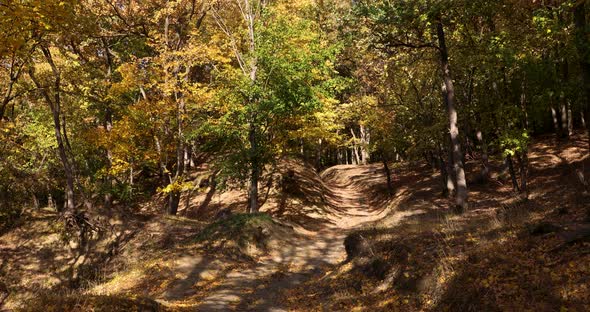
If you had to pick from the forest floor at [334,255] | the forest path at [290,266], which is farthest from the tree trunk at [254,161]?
the forest path at [290,266]

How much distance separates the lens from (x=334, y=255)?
56.7 ft

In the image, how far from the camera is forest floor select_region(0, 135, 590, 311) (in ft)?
26.2

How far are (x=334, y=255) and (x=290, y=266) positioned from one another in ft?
7.37

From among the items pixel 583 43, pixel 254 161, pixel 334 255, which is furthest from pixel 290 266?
pixel 583 43

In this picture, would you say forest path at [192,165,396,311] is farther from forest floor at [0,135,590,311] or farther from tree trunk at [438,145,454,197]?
tree trunk at [438,145,454,197]

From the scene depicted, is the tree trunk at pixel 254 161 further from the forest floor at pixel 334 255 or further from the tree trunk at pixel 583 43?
the tree trunk at pixel 583 43

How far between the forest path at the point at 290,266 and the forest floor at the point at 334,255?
84 mm

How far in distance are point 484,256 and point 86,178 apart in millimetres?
28649

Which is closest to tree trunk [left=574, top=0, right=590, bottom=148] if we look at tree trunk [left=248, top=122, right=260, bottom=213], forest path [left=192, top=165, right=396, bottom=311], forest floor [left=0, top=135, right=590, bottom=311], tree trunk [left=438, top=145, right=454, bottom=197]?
forest floor [left=0, top=135, right=590, bottom=311]

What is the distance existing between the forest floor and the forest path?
8 centimetres

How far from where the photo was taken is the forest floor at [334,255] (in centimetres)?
798

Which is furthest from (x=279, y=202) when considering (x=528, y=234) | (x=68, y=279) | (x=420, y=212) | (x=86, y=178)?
(x=528, y=234)

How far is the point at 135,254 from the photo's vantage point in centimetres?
1836

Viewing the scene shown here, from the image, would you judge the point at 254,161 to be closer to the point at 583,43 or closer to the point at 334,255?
the point at 334,255
